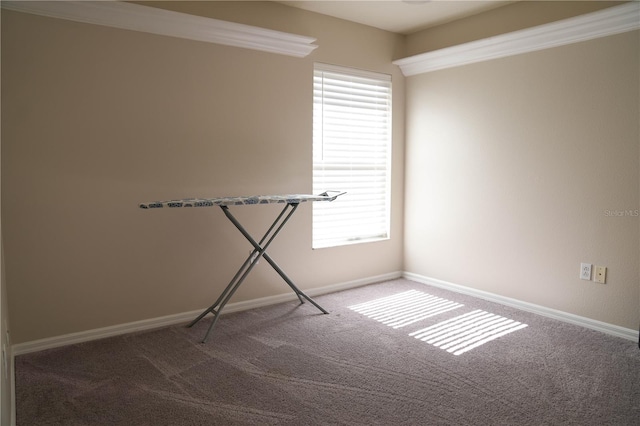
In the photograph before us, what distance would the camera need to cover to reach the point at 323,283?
3977 millimetres

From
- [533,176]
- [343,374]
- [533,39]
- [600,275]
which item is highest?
[533,39]

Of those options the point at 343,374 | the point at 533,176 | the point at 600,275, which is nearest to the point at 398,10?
the point at 533,176

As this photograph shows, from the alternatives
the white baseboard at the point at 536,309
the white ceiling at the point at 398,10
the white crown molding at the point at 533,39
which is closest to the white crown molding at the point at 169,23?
the white ceiling at the point at 398,10

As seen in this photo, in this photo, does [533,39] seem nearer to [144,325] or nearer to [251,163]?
[251,163]

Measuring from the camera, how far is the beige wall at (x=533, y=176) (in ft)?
9.81

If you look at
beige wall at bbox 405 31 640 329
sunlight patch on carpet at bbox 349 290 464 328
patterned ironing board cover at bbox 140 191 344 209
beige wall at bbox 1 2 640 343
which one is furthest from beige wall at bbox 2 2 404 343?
beige wall at bbox 405 31 640 329

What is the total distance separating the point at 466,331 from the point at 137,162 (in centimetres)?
242

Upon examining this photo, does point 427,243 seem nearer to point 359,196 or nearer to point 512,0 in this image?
point 359,196

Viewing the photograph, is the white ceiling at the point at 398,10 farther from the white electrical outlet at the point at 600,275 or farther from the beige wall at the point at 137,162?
the white electrical outlet at the point at 600,275

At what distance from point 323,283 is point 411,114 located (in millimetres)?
1764

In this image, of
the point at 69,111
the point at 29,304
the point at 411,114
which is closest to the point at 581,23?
the point at 411,114

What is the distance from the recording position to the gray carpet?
6.88ft

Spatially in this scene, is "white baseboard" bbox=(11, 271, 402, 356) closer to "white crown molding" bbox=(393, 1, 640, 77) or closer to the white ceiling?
"white crown molding" bbox=(393, 1, 640, 77)

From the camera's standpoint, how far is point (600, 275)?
311 centimetres
